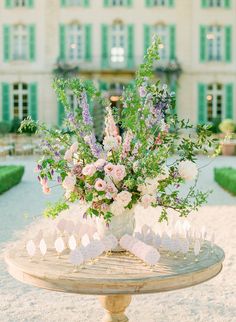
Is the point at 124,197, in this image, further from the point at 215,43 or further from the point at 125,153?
the point at 215,43

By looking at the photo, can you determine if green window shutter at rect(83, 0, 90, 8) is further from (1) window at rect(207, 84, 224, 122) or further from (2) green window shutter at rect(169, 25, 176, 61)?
(1) window at rect(207, 84, 224, 122)

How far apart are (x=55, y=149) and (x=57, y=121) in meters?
17.6

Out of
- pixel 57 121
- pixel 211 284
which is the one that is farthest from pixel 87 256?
pixel 57 121

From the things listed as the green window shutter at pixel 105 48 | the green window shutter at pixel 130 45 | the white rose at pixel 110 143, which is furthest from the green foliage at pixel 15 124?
the white rose at pixel 110 143

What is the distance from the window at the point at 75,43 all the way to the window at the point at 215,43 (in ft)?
13.6

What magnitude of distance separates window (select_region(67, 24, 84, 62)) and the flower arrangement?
17.9 metres

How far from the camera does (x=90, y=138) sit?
9.97 feet

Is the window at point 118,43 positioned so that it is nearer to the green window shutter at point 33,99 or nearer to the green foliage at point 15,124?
the green window shutter at point 33,99

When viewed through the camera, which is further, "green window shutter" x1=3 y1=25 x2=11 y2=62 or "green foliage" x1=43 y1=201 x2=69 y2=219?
"green window shutter" x1=3 y1=25 x2=11 y2=62

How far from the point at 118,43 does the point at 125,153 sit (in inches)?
719

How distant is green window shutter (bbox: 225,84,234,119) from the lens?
2089 cm

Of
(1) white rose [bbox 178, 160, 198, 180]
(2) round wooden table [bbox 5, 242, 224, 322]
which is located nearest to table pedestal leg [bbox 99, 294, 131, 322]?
(2) round wooden table [bbox 5, 242, 224, 322]

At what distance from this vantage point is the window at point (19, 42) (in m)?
20.7

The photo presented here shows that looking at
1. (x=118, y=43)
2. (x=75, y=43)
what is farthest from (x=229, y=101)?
(x=75, y=43)
